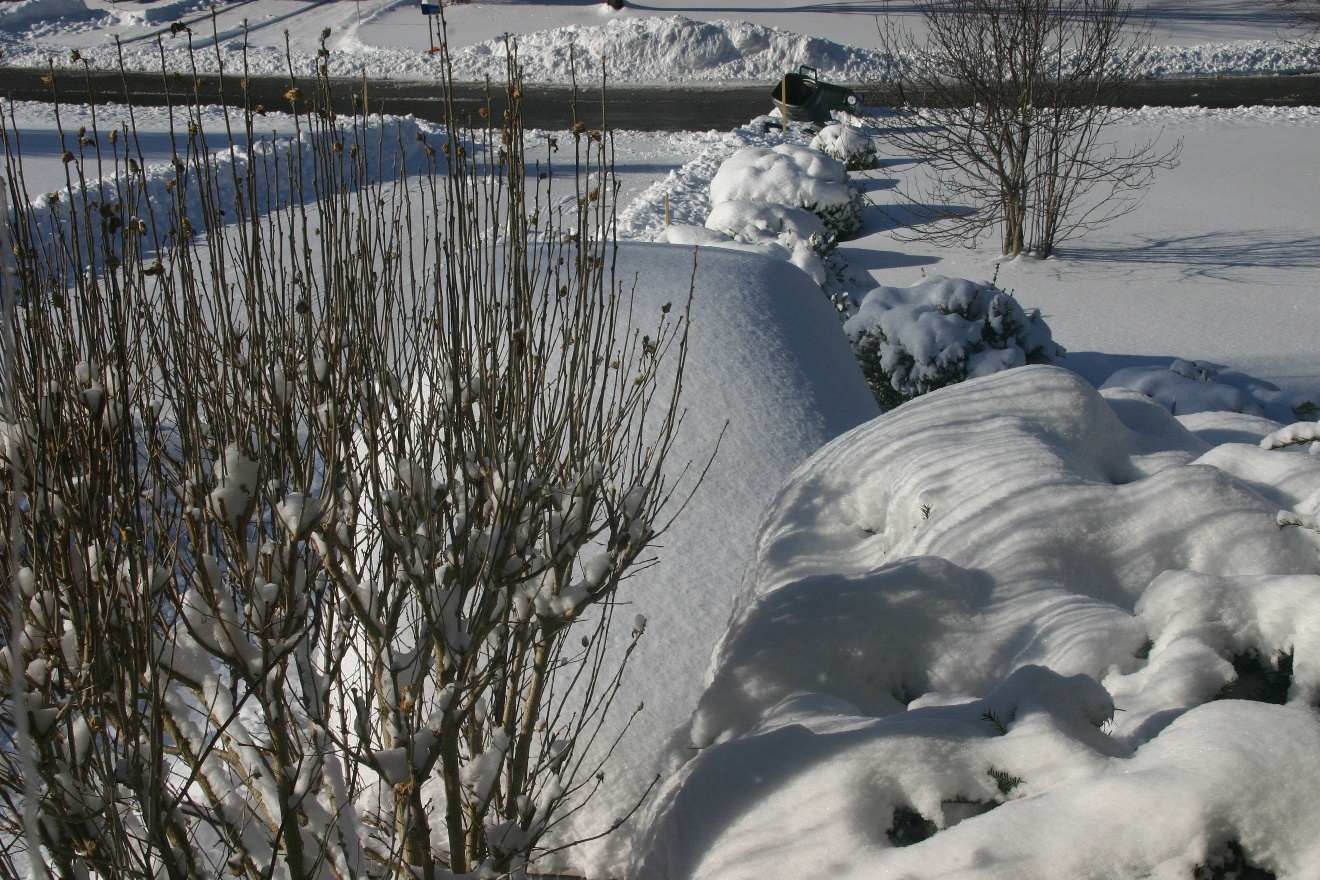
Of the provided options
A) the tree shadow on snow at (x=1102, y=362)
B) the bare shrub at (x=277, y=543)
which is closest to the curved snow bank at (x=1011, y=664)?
the bare shrub at (x=277, y=543)

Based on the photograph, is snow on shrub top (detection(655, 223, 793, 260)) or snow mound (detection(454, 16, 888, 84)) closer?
snow on shrub top (detection(655, 223, 793, 260))

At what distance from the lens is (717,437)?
16.7 ft

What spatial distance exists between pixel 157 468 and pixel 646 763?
213 centimetres

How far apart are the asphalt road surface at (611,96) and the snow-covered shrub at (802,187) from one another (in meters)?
5.55

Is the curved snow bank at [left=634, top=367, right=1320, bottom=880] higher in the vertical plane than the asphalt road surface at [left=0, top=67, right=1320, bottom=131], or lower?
lower

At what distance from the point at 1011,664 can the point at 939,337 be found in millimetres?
4907

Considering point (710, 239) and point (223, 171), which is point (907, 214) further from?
point (223, 171)

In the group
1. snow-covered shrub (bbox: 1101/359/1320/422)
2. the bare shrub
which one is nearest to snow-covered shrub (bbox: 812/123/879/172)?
snow-covered shrub (bbox: 1101/359/1320/422)

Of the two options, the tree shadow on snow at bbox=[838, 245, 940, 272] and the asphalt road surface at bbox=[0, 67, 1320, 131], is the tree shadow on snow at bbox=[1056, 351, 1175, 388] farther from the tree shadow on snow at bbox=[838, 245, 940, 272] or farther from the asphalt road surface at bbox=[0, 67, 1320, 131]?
the asphalt road surface at bbox=[0, 67, 1320, 131]

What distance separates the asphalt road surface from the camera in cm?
1833

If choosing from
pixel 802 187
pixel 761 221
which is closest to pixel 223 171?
pixel 761 221

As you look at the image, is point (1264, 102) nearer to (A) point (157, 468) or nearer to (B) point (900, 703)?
(B) point (900, 703)

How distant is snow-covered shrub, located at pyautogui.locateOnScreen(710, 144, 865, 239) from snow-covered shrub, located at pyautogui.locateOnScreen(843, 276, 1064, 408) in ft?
13.2

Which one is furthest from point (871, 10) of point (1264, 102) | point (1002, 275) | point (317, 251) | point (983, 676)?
point (983, 676)
